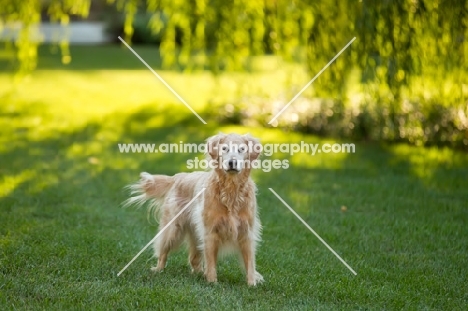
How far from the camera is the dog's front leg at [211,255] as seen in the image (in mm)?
4664

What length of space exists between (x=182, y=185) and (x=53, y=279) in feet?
3.60

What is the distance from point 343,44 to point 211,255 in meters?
4.89

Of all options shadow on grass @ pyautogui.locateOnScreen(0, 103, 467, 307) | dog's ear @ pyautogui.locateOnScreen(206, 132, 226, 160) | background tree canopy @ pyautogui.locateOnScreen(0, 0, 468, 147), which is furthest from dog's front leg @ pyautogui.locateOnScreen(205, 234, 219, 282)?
background tree canopy @ pyautogui.locateOnScreen(0, 0, 468, 147)

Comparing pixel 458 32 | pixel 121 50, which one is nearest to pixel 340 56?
pixel 458 32

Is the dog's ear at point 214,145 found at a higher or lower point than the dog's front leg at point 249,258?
higher

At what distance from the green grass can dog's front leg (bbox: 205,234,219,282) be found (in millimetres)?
90

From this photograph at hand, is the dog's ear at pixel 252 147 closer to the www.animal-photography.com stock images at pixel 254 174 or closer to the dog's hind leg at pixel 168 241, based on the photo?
the www.animal-photography.com stock images at pixel 254 174

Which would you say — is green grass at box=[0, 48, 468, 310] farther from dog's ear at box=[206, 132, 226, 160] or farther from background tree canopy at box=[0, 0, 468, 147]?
dog's ear at box=[206, 132, 226, 160]

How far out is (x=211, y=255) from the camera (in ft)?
15.4

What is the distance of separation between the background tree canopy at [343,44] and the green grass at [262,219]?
470 mm

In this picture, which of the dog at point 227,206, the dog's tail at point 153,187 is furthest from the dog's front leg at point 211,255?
the dog's tail at point 153,187

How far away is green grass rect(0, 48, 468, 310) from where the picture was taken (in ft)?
14.4

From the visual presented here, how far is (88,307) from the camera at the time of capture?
404cm

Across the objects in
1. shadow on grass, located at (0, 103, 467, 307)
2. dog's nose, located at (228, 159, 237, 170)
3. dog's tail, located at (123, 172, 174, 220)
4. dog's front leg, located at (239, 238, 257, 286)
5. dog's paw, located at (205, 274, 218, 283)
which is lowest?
shadow on grass, located at (0, 103, 467, 307)
